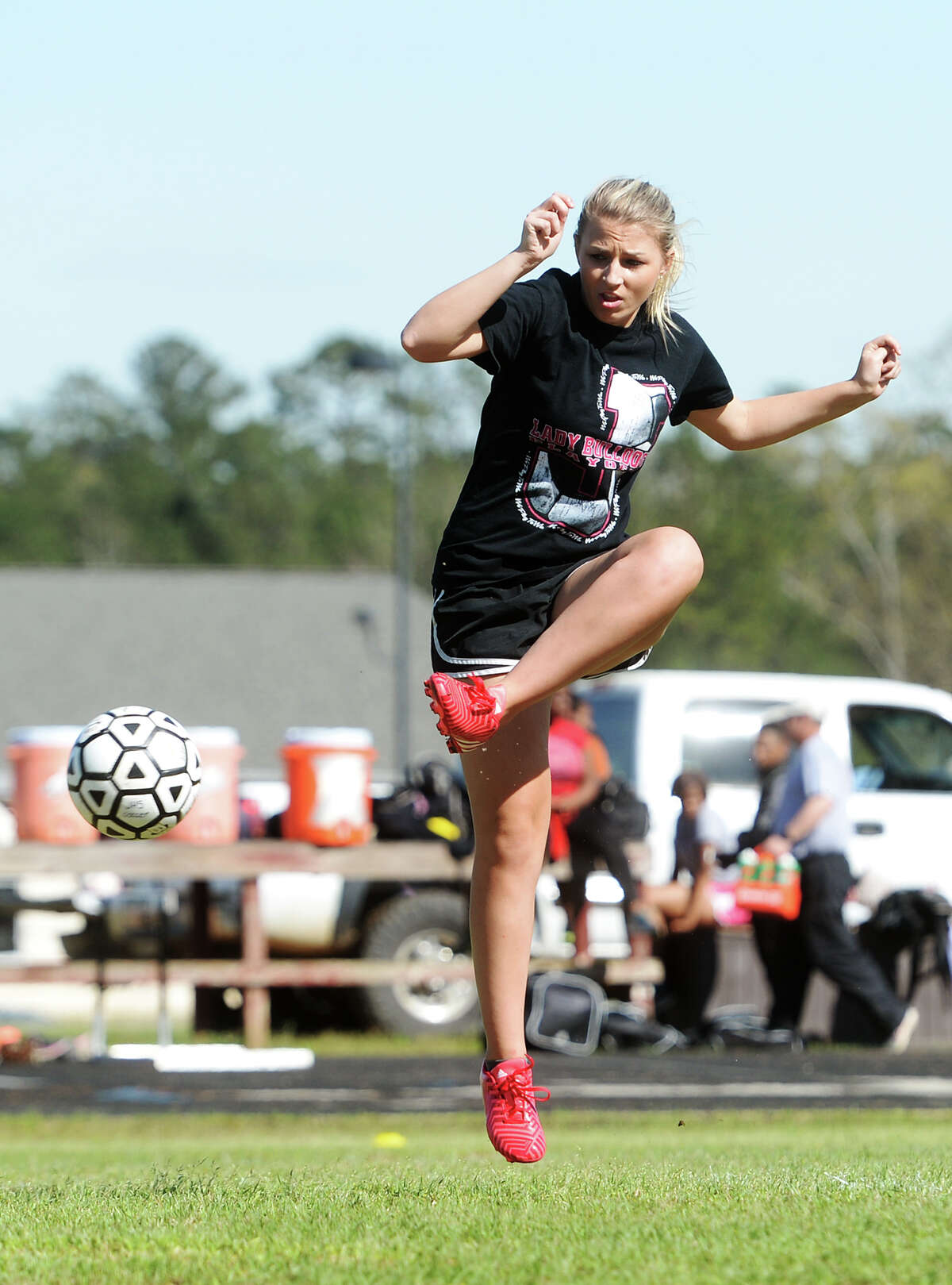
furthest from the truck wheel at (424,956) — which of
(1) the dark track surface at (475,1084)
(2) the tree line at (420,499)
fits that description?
(2) the tree line at (420,499)

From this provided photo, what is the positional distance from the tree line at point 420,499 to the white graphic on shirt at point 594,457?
166 ft

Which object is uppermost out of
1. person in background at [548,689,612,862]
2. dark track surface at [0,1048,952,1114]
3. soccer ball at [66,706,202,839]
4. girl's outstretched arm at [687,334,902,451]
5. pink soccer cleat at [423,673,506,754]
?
girl's outstretched arm at [687,334,902,451]

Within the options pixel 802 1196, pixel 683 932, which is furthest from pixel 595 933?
pixel 802 1196

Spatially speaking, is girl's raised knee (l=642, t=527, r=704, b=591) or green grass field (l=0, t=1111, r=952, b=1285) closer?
green grass field (l=0, t=1111, r=952, b=1285)

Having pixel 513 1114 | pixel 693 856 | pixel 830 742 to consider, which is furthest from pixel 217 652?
pixel 513 1114

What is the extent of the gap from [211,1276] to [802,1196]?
1399 mm

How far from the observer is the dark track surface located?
9.65 metres

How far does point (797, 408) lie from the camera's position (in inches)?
209

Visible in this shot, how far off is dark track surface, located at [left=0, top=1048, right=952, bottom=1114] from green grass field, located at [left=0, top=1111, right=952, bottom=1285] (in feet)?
12.5

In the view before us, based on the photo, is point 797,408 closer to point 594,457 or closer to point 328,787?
point 594,457

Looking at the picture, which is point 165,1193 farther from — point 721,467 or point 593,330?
point 721,467

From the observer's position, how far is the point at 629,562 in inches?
182

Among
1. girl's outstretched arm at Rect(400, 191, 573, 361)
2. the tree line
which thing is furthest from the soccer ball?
the tree line

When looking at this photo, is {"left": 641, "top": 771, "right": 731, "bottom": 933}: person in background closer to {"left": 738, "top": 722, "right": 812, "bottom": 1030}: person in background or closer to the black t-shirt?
{"left": 738, "top": 722, "right": 812, "bottom": 1030}: person in background
